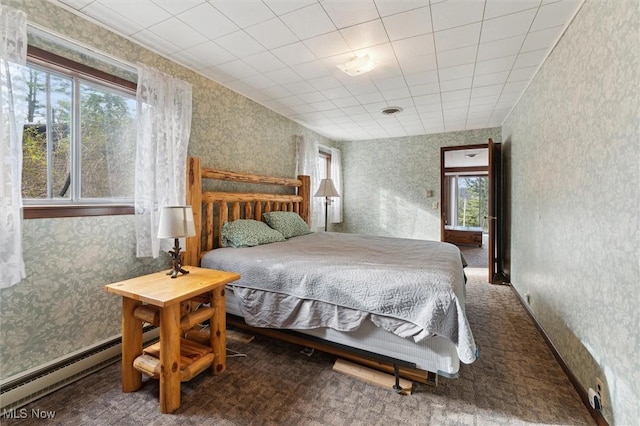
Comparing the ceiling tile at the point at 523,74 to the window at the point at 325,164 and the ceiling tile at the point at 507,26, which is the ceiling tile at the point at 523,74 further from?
the window at the point at 325,164

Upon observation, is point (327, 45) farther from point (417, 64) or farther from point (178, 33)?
point (178, 33)

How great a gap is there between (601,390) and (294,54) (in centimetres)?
293

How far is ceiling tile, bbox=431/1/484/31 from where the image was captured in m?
1.71

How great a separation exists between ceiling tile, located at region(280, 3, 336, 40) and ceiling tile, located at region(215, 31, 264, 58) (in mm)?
371

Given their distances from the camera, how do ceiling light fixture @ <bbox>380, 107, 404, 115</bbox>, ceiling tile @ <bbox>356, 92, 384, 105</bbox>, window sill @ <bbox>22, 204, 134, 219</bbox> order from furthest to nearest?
ceiling light fixture @ <bbox>380, 107, 404, 115</bbox>
ceiling tile @ <bbox>356, 92, 384, 105</bbox>
window sill @ <bbox>22, 204, 134, 219</bbox>

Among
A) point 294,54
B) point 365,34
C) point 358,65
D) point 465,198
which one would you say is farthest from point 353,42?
point 465,198

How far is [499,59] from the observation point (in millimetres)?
2377

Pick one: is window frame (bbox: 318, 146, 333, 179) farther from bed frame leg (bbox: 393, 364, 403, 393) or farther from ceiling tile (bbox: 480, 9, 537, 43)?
bed frame leg (bbox: 393, 364, 403, 393)

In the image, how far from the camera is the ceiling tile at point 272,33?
194 centimetres

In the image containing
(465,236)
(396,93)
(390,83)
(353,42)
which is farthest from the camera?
(465,236)

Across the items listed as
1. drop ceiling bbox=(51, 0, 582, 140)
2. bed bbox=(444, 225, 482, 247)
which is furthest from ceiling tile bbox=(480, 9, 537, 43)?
bed bbox=(444, 225, 482, 247)

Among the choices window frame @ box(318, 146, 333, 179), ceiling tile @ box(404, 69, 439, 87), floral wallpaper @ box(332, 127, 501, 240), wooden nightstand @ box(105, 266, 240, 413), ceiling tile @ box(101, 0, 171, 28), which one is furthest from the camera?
window frame @ box(318, 146, 333, 179)

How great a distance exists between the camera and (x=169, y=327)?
1.52 m
